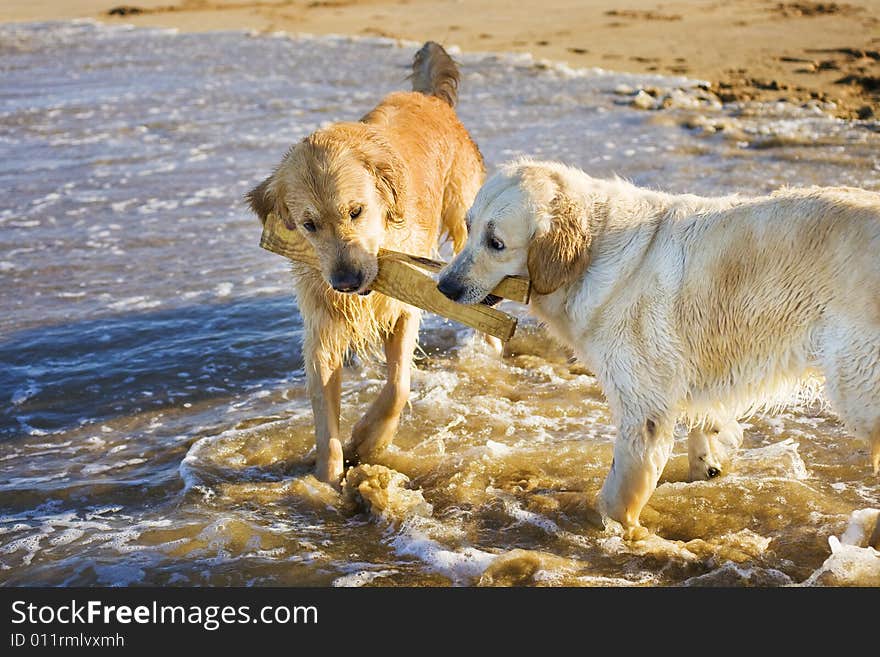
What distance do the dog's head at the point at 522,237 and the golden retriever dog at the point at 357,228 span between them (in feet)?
2.37

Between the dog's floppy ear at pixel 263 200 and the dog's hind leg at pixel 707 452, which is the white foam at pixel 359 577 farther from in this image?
the dog's floppy ear at pixel 263 200

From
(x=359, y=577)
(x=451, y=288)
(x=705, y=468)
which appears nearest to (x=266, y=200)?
(x=451, y=288)

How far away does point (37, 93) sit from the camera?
17.7m

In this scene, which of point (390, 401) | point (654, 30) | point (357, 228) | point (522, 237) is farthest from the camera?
point (654, 30)

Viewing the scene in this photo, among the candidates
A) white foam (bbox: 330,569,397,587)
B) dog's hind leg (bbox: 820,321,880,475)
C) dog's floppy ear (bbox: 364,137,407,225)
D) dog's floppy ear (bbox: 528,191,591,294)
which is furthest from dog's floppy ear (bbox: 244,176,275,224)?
dog's hind leg (bbox: 820,321,880,475)

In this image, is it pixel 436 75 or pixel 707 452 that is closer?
pixel 707 452

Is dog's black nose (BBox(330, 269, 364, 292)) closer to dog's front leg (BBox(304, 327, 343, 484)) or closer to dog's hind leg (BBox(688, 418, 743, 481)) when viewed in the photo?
dog's front leg (BBox(304, 327, 343, 484))

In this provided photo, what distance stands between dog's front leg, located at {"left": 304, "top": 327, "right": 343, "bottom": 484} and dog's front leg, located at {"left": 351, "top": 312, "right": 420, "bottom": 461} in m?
0.30

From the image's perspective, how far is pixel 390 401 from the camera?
21.4 feet

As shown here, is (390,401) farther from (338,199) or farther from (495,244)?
(495,244)

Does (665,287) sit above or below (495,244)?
below

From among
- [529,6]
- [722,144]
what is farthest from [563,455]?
[529,6]

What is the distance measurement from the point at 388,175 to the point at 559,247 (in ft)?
4.17

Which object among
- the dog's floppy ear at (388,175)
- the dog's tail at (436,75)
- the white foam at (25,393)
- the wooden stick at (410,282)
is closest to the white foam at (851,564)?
the wooden stick at (410,282)
